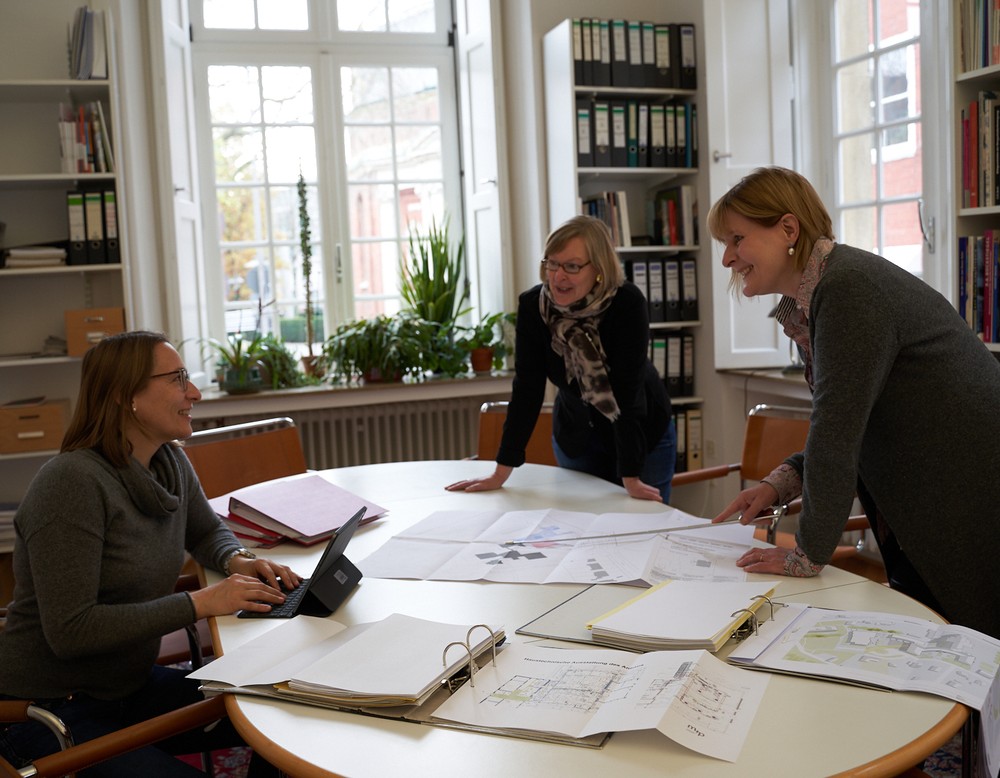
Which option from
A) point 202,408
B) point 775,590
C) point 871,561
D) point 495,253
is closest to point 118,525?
point 775,590

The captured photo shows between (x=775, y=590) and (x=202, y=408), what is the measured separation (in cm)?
298

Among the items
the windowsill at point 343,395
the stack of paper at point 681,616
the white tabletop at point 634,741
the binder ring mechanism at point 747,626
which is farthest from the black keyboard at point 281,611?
the windowsill at point 343,395

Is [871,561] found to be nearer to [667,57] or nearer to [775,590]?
[775,590]

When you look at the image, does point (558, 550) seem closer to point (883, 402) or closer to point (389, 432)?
point (883, 402)

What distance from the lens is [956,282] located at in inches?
122

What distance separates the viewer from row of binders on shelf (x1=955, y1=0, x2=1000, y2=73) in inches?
114

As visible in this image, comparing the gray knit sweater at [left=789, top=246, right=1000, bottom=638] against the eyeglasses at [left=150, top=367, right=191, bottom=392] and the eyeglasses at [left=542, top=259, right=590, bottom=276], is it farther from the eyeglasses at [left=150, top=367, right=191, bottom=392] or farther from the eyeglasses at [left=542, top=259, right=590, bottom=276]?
the eyeglasses at [left=150, top=367, right=191, bottom=392]

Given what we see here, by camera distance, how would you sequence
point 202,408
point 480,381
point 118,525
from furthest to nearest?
point 480,381, point 202,408, point 118,525

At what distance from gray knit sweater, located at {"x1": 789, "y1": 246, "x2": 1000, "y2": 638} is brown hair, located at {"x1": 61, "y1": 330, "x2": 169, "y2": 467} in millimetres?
1173

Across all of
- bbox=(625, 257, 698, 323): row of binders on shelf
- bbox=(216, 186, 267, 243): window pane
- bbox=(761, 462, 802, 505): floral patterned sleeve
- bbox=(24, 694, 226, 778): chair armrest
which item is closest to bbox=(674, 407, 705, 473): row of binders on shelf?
bbox=(625, 257, 698, 323): row of binders on shelf

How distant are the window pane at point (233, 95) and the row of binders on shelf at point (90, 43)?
35.1 inches

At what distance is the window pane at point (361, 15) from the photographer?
15.4ft

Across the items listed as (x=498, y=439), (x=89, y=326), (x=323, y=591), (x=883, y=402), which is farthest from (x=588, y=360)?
(x=89, y=326)

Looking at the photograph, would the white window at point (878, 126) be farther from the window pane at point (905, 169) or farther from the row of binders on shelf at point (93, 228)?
the row of binders on shelf at point (93, 228)
